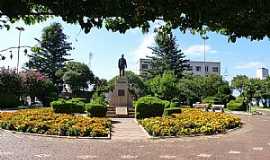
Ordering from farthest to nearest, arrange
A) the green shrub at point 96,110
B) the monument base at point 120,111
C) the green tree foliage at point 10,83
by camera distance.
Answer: the green tree foliage at point 10,83 < the monument base at point 120,111 < the green shrub at point 96,110

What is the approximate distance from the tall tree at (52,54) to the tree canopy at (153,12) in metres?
71.6

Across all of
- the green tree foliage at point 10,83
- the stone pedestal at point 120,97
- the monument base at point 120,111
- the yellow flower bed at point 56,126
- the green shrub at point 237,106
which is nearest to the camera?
the yellow flower bed at point 56,126

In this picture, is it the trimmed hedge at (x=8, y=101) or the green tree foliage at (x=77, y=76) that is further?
the green tree foliage at (x=77, y=76)

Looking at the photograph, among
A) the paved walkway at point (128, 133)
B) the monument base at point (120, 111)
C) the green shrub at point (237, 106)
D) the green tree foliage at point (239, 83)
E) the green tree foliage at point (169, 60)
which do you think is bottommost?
the paved walkway at point (128, 133)

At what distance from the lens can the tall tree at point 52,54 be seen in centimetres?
7912

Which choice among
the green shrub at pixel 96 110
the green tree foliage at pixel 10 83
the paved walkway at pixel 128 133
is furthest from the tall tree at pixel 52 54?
the paved walkway at pixel 128 133

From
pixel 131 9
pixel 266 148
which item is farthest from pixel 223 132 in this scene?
pixel 131 9

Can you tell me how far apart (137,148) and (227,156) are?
3.09 meters

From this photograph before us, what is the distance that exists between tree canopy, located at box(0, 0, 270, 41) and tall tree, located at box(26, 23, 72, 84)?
235 feet

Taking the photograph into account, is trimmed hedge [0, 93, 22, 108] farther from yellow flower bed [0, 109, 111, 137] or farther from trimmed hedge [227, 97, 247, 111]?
yellow flower bed [0, 109, 111, 137]

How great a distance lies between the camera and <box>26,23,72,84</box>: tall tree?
260 ft

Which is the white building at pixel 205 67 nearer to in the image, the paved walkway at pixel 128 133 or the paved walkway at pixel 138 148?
the paved walkway at pixel 128 133

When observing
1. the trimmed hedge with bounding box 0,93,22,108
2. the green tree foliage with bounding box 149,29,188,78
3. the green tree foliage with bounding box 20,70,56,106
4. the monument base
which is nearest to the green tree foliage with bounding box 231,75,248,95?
the green tree foliage with bounding box 149,29,188,78

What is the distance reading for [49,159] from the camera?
13.5 meters
